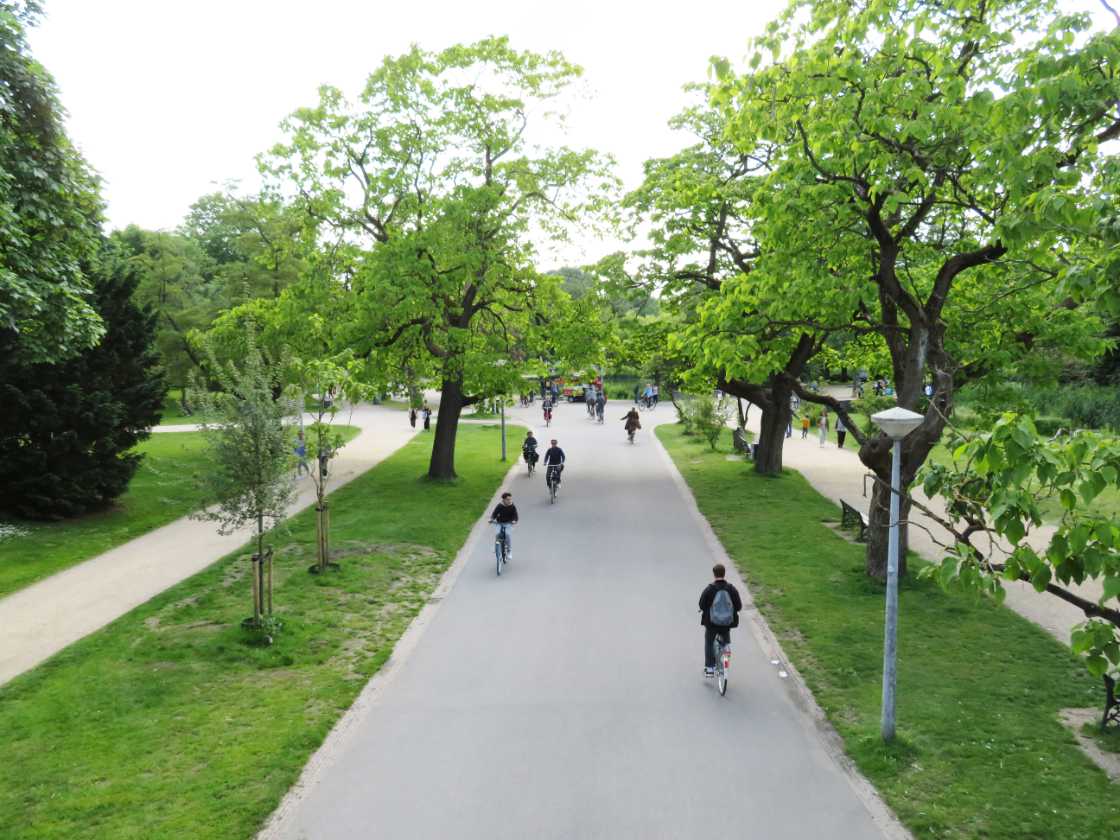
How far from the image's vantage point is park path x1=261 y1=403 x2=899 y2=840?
6.62m

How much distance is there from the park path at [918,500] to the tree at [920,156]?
7.67 ft

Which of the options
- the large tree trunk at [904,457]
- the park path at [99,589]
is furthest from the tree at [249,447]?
the large tree trunk at [904,457]

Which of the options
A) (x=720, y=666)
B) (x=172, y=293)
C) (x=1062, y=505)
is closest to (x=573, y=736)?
(x=720, y=666)

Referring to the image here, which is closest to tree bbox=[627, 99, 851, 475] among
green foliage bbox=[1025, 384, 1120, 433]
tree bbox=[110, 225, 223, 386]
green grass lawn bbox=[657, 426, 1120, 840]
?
green grass lawn bbox=[657, 426, 1120, 840]

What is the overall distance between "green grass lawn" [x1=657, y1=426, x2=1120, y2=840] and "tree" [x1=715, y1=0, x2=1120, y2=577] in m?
1.73

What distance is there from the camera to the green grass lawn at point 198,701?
22.0 feet

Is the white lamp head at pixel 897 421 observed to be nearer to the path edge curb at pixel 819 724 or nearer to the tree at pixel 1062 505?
the tree at pixel 1062 505

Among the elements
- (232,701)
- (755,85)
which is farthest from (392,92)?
(232,701)

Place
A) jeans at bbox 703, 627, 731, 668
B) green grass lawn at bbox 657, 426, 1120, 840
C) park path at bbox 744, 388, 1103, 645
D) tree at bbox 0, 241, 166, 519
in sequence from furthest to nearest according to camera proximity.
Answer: tree at bbox 0, 241, 166, 519 → park path at bbox 744, 388, 1103, 645 → jeans at bbox 703, 627, 731, 668 → green grass lawn at bbox 657, 426, 1120, 840

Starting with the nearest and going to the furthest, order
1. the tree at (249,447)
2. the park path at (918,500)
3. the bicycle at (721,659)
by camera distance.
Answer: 1. the bicycle at (721,659)
2. the tree at (249,447)
3. the park path at (918,500)

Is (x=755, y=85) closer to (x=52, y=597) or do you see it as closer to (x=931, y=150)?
(x=931, y=150)

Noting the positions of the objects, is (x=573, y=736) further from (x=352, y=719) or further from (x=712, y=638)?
(x=352, y=719)

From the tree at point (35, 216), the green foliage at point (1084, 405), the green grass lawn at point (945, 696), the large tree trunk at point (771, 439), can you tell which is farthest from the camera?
the green foliage at point (1084, 405)

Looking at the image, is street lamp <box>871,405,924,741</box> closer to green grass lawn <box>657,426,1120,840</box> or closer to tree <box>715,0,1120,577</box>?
green grass lawn <box>657,426,1120,840</box>
